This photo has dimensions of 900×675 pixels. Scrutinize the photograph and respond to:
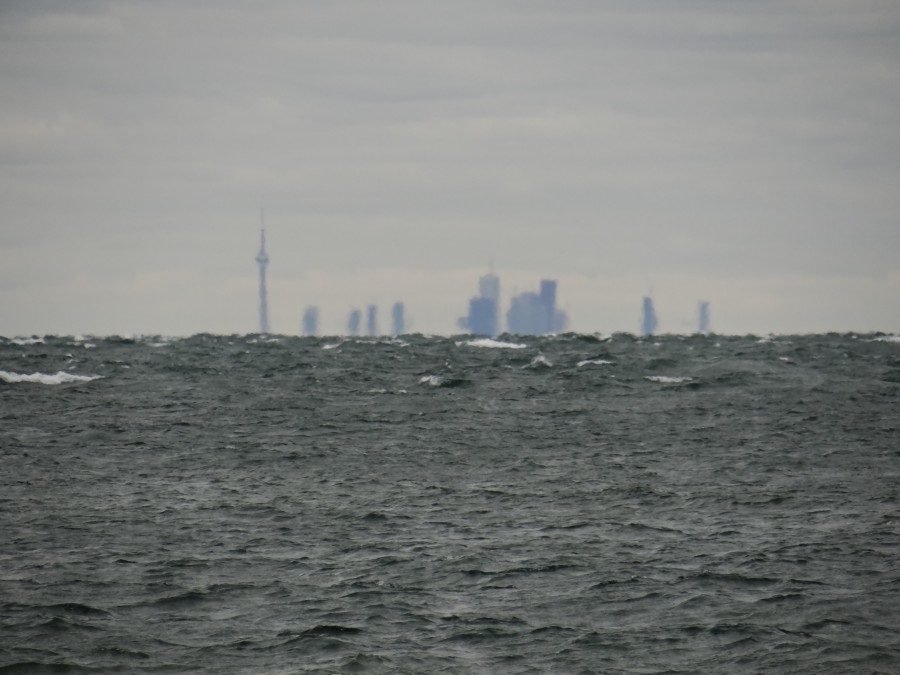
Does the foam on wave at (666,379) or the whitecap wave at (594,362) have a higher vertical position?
the whitecap wave at (594,362)

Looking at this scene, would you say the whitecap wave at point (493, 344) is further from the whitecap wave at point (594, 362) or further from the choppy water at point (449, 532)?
the choppy water at point (449, 532)

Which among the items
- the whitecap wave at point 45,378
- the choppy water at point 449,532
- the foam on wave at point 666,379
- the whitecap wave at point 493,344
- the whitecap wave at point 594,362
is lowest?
the choppy water at point 449,532

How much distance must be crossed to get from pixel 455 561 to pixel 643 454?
16.6 m

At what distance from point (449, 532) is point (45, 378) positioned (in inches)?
1714

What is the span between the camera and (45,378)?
67.1m

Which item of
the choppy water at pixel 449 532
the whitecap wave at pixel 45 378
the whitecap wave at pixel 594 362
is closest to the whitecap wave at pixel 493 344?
the whitecap wave at pixel 594 362

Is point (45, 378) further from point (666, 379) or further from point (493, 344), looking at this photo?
point (493, 344)

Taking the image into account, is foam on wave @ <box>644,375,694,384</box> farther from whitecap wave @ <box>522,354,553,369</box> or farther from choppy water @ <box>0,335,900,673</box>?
whitecap wave @ <box>522,354,553,369</box>

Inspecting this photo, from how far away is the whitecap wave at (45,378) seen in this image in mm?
65556

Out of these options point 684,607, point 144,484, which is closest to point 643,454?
point 144,484

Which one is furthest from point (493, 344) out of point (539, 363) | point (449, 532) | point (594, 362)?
point (449, 532)

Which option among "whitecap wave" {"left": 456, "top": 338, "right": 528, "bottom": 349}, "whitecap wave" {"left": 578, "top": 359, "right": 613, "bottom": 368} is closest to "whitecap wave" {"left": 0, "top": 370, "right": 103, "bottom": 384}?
"whitecap wave" {"left": 578, "top": 359, "right": 613, "bottom": 368}

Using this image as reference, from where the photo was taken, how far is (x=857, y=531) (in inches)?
1136

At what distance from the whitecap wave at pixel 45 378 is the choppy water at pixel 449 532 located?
578 centimetres
